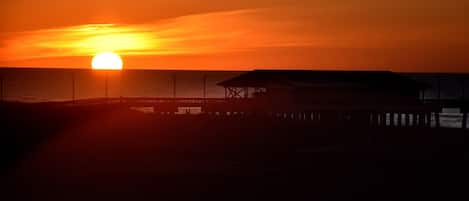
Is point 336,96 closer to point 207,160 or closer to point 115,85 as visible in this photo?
point 207,160

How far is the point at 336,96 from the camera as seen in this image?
151 ft

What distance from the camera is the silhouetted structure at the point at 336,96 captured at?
43.4 meters

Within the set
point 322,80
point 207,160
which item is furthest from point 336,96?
point 207,160

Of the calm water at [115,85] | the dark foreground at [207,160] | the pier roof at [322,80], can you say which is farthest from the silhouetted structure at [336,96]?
the calm water at [115,85]

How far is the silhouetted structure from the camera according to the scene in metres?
43.4

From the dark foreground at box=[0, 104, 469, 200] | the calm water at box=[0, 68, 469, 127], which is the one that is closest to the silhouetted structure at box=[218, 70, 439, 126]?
the dark foreground at box=[0, 104, 469, 200]

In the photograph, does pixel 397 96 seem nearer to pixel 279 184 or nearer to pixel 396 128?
pixel 396 128

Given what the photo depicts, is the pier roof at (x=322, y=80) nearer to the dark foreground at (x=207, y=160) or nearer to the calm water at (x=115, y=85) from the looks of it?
the dark foreground at (x=207, y=160)

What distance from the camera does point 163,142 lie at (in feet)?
93.2

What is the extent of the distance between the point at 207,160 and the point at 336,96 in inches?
917

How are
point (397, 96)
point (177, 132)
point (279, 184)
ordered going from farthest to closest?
point (397, 96) → point (177, 132) → point (279, 184)

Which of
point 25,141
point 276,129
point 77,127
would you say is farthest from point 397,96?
point 25,141

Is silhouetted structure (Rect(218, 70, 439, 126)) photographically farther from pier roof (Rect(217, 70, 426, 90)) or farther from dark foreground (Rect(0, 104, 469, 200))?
dark foreground (Rect(0, 104, 469, 200))

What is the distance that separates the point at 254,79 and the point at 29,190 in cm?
3152
